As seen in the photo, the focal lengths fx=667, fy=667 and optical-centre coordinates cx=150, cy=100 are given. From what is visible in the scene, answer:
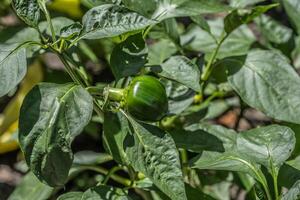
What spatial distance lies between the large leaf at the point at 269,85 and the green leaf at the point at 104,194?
13.2 inches

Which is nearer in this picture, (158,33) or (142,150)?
(142,150)

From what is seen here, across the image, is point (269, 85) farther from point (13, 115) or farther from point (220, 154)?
point (13, 115)

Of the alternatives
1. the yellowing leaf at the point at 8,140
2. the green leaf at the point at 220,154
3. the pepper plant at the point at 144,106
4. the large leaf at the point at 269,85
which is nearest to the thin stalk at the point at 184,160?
the pepper plant at the point at 144,106

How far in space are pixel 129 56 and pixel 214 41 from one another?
1.76 ft

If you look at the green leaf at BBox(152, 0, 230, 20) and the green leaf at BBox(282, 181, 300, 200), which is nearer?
the green leaf at BBox(282, 181, 300, 200)

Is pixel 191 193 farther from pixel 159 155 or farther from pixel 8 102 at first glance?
pixel 8 102

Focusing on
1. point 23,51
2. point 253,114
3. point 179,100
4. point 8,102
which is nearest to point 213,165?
point 179,100

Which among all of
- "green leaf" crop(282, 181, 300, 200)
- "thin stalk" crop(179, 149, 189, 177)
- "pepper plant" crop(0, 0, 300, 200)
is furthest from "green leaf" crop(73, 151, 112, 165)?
"green leaf" crop(282, 181, 300, 200)

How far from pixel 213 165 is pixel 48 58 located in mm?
1256

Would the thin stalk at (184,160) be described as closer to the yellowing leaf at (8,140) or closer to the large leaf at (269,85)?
the large leaf at (269,85)

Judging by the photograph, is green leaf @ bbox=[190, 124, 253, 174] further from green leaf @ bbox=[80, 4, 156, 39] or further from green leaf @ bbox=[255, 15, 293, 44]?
green leaf @ bbox=[255, 15, 293, 44]

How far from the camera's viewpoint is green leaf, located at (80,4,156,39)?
3.92 ft

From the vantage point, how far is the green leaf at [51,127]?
1.15 m

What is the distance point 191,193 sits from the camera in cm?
143
